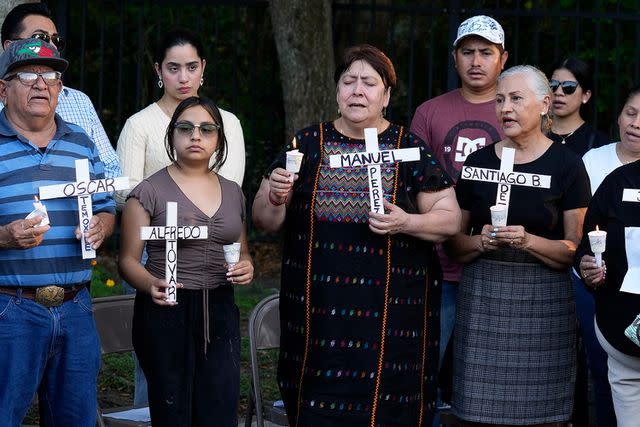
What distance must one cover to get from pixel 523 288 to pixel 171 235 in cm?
154

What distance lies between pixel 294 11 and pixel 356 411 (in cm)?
507

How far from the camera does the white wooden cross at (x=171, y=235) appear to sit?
15.6 ft

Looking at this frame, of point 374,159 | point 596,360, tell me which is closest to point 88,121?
point 374,159

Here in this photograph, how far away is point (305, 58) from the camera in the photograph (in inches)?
377

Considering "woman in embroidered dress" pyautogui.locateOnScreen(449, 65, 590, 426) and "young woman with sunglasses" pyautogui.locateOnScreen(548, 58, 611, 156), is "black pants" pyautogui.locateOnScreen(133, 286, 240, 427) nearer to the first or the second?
"woman in embroidered dress" pyautogui.locateOnScreen(449, 65, 590, 426)

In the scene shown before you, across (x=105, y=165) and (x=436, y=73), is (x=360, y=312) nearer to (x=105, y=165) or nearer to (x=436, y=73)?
(x=105, y=165)

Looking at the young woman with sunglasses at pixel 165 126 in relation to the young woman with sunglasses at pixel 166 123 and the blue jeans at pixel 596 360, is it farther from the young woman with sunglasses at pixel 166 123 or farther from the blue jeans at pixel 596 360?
the blue jeans at pixel 596 360

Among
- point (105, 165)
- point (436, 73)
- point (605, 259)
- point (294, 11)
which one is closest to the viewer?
point (605, 259)

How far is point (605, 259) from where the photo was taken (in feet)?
16.1

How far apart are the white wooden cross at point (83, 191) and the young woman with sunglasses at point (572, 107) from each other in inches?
102

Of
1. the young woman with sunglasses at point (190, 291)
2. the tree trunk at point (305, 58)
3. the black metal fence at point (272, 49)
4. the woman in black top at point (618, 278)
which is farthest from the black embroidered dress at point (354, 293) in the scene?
the black metal fence at point (272, 49)

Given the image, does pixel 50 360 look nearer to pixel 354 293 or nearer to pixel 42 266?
pixel 42 266

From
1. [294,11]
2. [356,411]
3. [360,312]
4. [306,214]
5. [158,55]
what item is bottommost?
[356,411]

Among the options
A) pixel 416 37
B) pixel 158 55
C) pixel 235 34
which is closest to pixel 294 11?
pixel 235 34
